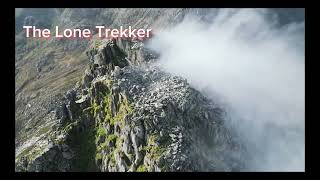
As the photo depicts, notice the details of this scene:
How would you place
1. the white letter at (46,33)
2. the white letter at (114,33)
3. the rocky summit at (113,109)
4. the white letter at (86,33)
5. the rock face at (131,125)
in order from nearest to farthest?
the white letter at (46,33) < the white letter at (86,33) < the white letter at (114,33) < the rocky summit at (113,109) < the rock face at (131,125)

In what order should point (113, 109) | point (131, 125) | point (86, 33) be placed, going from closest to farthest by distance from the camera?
point (86, 33) < point (131, 125) < point (113, 109)

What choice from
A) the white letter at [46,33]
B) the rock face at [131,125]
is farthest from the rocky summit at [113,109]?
the white letter at [46,33]

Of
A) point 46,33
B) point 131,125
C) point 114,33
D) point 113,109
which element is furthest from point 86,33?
point 113,109

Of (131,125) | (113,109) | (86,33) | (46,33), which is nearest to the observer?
(46,33)

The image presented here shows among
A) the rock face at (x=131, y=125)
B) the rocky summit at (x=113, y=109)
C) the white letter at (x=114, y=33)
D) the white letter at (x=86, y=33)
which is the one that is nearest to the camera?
the white letter at (x=86, y=33)

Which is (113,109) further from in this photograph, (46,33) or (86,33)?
(46,33)

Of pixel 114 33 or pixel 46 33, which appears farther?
pixel 114 33

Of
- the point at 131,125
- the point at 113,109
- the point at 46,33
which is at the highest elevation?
the point at 46,33

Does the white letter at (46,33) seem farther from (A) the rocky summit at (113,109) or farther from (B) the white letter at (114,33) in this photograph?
(B) the white letter at (114,33)

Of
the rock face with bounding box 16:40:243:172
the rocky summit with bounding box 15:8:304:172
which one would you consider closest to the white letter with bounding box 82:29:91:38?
the rocky summit with bounding box 15:8:304:172
